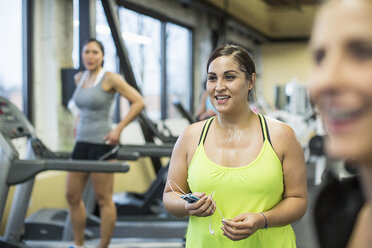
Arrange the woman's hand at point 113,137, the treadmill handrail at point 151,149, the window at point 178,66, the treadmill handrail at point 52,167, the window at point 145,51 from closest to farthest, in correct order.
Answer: the treadmill handrail at point 52,167 → the woman's hand at point 113,137 → the treadmill handrail at point 151,149 → the window at point 145,51 → the window at point 178,66

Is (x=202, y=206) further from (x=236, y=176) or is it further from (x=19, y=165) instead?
(x=19, y=165)

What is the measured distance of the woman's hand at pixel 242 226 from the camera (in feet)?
3.80

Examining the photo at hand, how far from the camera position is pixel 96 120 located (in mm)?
2807

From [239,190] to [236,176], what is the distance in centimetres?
4

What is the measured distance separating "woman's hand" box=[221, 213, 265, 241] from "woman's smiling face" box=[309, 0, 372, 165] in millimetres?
855

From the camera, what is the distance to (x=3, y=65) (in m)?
3.90

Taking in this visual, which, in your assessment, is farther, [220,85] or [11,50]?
[11,50]

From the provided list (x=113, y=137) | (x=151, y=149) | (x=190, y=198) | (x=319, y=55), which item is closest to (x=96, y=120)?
(x=113, y=137)

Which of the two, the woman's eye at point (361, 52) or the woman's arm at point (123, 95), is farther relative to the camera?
the woman's arm at point (123, 95)

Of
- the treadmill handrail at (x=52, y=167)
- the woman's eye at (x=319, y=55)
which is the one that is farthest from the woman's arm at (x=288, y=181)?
the treadmill handrail at (x=52, y=167)

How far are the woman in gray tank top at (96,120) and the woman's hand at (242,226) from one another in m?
1.65

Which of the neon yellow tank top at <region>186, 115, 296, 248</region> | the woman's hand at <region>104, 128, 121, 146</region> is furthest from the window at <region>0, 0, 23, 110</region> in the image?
the neon yellow tank top at <region>186, 115, 296, 248</region>

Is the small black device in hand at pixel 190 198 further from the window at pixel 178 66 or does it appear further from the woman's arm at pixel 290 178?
the window at pixel 178 66

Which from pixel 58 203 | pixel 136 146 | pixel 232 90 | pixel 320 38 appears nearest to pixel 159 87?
pixel 58 203
